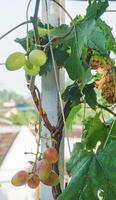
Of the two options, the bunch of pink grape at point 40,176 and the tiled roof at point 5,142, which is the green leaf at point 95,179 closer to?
the bunch of pink grape at point 40,176

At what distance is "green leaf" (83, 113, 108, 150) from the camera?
72 centimetres

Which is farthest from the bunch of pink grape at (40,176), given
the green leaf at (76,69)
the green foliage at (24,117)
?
the green foliage at (24,117)

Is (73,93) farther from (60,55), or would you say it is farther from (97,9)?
(97,9)

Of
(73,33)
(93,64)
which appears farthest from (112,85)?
(73,33)

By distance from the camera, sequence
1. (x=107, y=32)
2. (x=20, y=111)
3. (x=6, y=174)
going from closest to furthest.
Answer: (x=107, y=32)
(x=20, y=111)
(x=6, y=174)

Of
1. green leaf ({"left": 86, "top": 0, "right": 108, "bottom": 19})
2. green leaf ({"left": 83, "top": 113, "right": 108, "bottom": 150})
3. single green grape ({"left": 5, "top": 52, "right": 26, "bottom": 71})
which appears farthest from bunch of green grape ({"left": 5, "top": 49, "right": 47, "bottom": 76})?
green leaf ({"left": 83, "top": 113, "right": 108, "bottom": 150})

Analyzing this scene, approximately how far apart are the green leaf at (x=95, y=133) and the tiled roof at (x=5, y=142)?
0.29 m

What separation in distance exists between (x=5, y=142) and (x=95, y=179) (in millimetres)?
503

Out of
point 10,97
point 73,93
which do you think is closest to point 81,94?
point 73,93

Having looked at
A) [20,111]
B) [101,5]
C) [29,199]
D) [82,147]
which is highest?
[101,5]

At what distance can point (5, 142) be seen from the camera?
0.98 metres

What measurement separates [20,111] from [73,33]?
324mm

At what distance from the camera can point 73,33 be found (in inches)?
23.2

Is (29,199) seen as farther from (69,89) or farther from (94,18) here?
(94,18)
